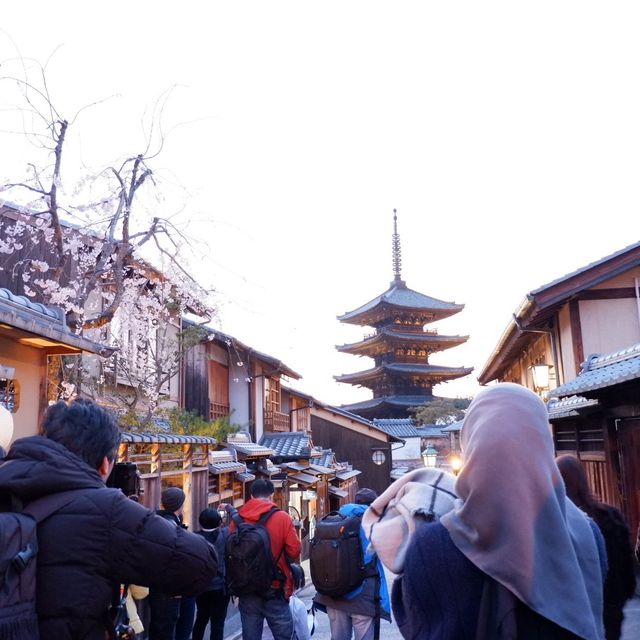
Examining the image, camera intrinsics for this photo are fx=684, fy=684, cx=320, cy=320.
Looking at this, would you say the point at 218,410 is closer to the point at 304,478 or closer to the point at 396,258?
the point at 304,478

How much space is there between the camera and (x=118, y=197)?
9.09 m

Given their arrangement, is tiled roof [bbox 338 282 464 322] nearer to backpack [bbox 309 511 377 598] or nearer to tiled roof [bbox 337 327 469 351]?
tiled roof [bbox 337 327 469 351]

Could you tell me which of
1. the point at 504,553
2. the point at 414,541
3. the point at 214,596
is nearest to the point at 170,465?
the point at 214,596

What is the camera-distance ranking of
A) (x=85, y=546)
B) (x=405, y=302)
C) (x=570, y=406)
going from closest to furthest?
(x=85, y=546) < (x=570, y=406) < (x=405, y=302)

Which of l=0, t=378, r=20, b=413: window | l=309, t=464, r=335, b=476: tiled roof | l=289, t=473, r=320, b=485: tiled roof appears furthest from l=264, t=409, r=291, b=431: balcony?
l=0, t=378, r=20, b=413: window

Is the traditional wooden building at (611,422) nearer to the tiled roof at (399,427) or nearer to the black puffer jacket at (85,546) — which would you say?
the black puffer jacket at (85,546)

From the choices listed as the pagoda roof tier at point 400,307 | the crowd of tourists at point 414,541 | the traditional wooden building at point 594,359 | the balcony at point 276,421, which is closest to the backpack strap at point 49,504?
the crowd of tourists at point 414,541

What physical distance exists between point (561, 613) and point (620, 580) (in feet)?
7.13

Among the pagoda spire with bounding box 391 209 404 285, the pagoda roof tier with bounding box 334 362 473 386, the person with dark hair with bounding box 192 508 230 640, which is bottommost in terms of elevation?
Answer: the person with dark hair with bounding box 192 508 230 640

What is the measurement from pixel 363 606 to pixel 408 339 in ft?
125

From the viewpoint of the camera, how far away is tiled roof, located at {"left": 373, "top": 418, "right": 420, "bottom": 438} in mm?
40638

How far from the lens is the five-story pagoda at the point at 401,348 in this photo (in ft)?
144

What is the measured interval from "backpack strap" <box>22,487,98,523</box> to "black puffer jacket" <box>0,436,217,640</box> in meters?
0.01

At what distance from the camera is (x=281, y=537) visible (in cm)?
572
